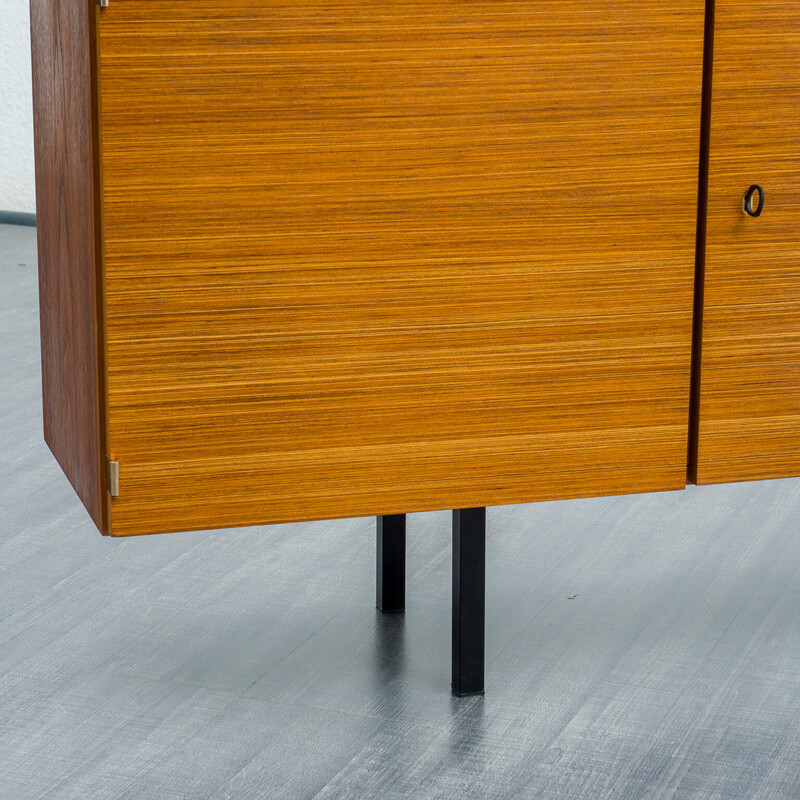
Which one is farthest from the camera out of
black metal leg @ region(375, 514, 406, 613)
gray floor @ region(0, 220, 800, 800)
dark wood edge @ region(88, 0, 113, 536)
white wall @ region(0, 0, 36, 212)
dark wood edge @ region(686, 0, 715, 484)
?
white wall @ region(0, 0, 36, 212)

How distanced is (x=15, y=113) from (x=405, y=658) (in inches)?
149

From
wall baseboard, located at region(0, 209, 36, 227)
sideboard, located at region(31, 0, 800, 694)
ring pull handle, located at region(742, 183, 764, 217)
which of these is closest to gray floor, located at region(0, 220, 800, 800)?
sideboard, located at region(31, 0, 800, 694)

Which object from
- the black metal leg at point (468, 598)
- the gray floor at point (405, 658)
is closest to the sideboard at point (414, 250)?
the black metal leg at point (468, 598)

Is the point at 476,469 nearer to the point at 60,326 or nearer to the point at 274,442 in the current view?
the point at 274,442

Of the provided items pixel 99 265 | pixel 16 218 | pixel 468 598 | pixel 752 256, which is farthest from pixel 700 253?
pixel 16 218

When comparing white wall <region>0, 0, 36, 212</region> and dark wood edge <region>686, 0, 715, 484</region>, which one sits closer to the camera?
dark wood edge <region>686, 0, 715, 484</region>

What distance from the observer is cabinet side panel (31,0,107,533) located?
1.36 metres

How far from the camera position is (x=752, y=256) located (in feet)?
5.01

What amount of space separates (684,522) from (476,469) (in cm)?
98

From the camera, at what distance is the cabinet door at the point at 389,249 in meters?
1.34

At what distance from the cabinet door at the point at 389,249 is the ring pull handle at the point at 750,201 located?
2.6 inches

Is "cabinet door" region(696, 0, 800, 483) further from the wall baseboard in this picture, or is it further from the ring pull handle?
the wall baseboard

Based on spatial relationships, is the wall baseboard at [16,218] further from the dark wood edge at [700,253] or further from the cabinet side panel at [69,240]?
the dark wood edge at [700,253]

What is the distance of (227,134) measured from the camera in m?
1.34
